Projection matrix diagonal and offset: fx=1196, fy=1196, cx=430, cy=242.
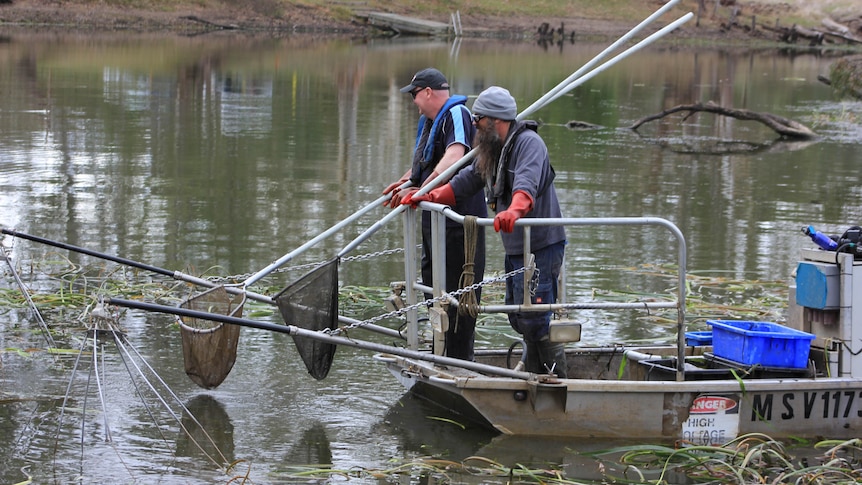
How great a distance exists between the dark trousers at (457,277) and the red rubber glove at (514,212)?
601 mm

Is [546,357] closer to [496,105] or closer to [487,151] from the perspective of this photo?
[487,151]

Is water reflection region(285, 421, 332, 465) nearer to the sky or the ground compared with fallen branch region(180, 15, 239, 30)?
nearer to the ground

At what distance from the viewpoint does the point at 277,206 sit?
13391 mm

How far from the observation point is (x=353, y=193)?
14.5 meters

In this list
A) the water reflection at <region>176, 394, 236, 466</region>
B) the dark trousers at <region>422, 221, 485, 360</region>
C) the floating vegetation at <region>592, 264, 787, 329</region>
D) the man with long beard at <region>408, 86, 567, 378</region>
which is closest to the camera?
the water reflection at <region>176, 394, 236, 466</region>

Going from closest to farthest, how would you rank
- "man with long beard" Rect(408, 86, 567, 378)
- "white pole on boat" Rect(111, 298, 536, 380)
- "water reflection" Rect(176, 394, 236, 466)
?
"white pole on boat" Rect(111, 298, 536, 380) → "water reflection" Rect(176, 394, 236, 466) → "man with long beard" Rect(408, 86, 567, 378)

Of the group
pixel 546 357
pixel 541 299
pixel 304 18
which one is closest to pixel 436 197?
pixel 541 299

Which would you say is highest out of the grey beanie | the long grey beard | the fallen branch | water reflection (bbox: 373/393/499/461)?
the fallen branch

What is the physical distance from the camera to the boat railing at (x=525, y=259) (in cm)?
634

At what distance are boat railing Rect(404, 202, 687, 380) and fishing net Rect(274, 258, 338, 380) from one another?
0.45 m

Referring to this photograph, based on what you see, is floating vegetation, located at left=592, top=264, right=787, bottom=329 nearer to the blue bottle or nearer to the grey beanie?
Answer: the blue bottle

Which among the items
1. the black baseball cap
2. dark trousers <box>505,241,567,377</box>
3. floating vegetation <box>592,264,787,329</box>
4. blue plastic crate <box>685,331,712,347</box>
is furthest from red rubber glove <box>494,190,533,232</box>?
floating vegetation <box>592,264,787,329</box>

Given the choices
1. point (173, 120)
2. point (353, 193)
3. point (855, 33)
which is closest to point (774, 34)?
point (855, 33)

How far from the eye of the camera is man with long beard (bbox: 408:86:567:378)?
666 cm
